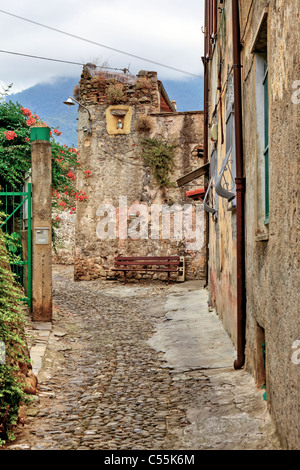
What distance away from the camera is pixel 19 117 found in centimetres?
991

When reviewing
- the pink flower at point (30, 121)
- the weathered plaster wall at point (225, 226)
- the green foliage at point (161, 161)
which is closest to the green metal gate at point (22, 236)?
the pink flower at point (30, 121)

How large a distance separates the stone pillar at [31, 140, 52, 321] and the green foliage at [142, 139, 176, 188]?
7998 millimetres

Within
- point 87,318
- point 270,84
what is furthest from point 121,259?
point 270,84

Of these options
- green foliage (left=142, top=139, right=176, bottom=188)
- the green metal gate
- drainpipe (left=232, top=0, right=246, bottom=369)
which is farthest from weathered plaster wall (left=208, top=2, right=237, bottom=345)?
green foliage (left=142, top=139, right=176, bottom=188)

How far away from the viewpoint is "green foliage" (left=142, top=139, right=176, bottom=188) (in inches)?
629

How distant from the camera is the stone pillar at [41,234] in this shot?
807 centimetres

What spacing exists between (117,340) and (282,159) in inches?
192

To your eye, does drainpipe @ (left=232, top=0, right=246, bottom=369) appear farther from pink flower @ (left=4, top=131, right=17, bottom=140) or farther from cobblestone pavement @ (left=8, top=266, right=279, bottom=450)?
pink flower @ (left=4, top=131, right=17, bottom=140)

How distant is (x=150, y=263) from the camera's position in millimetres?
15805

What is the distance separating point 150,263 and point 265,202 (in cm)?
1129

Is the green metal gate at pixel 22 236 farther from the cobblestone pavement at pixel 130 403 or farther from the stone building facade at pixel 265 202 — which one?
the stone building facade at pixel 265 202

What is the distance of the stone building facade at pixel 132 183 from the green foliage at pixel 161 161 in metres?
0.07

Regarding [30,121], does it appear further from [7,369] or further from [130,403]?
[7,369]
